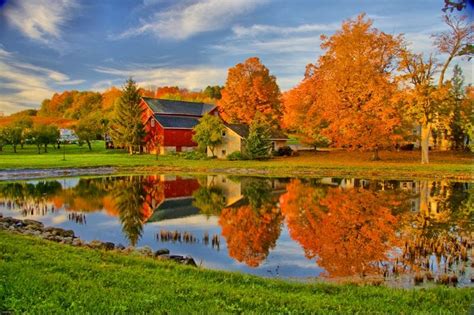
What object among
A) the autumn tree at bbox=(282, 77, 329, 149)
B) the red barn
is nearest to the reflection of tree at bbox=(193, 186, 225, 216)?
the autumn tree at bbox=(282, 77, 329, 149)

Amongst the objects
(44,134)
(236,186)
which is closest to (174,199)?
(236,186)

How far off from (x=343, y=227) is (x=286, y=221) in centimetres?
221

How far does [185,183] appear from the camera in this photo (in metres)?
26.0

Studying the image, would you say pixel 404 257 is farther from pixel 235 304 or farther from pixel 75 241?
pixel 75 241

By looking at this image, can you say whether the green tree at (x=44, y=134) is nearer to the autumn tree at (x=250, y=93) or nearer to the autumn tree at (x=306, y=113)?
the autumn tree at (x=250, y=93)

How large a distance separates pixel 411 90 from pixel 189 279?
30.5 meters

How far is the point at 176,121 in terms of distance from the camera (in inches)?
1984

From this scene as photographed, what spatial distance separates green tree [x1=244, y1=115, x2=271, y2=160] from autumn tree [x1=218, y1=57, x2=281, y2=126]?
8339 millimetres

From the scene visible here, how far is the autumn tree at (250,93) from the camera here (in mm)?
48062

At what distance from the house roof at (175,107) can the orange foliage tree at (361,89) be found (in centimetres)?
1914

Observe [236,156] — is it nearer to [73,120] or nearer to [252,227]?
[73,120]

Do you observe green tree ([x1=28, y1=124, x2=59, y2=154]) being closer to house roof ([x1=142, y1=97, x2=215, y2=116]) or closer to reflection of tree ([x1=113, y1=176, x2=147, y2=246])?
house roof ([x1=142, y1=97, x2=215, y2=116])

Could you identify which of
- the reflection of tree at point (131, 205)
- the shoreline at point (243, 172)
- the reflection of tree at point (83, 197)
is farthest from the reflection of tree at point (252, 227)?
the shoreline at point (243, 172)

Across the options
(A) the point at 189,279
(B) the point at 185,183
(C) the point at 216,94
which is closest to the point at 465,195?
(B) the point at 185,183
